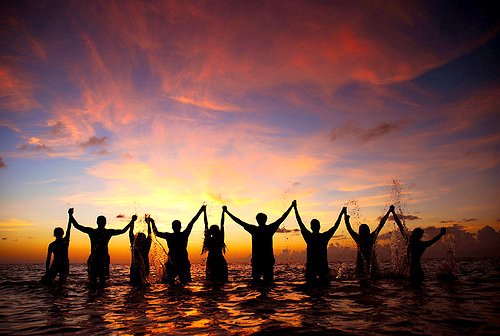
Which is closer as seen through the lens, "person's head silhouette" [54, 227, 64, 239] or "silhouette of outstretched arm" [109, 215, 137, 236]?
"silhouette of outstretched arm" [109, 215, 137, 236]

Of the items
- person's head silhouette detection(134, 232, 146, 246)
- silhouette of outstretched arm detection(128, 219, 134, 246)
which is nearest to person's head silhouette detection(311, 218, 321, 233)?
person's head silhouette detection(134, 232, 146, 246)

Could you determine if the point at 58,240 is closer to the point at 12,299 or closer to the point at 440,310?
the point at 12,299

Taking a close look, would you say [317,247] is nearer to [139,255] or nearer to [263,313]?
[263,313]

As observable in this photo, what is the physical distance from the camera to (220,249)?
13.4 metres

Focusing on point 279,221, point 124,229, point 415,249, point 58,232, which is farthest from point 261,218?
point 58,232

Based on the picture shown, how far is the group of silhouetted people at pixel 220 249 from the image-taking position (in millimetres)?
12766

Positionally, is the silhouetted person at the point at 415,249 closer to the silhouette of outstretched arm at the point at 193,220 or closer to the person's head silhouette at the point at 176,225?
the silhouette of outstretched arm at the point at 193,220

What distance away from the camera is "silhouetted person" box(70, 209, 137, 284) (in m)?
14.0

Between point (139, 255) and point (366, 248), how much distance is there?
9681 millimetres

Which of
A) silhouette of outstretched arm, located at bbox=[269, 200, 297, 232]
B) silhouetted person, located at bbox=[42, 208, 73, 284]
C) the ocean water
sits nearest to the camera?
the ocean water

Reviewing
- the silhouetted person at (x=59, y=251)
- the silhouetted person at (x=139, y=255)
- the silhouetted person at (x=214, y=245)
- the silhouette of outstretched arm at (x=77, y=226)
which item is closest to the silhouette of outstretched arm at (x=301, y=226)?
the silhouetted person at (x=214, y=245)

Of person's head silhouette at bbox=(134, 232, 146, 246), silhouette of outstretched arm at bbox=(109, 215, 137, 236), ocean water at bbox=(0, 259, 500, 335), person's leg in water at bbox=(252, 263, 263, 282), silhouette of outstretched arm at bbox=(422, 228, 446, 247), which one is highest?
silhouette of outstretched arm at bbox=(109, 215, 137, 236)

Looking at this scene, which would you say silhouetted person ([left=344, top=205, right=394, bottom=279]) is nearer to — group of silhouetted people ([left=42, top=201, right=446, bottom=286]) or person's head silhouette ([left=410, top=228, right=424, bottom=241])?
group of silhouetted people ([left=42, top=201, right=446, bottom=286])

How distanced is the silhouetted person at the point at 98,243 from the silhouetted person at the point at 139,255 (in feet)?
1.99
